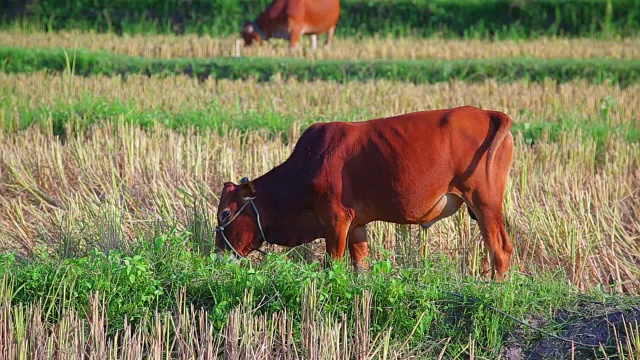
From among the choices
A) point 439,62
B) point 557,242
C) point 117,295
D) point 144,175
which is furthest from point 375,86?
point 117,295

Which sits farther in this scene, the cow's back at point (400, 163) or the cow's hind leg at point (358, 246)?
the cow's hind leg at point (358, 246)

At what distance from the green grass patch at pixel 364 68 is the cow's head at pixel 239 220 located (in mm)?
8260

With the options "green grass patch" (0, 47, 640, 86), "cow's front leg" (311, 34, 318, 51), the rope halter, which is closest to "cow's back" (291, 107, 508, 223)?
the rope halter

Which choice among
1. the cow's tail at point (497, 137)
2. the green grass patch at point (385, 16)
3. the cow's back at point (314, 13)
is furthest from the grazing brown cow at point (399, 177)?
the green grass patch at point (385, 16)

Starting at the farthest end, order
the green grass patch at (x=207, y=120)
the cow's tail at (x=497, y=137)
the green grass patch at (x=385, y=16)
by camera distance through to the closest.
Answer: the green grass patch at (x=385, y=16) → the green grass patch at (x=207, y=120) → the cow's tail at (x=497, y=137)

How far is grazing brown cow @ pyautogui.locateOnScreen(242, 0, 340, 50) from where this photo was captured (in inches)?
748

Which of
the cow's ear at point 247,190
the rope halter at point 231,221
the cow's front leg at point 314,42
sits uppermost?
the cow's ear at point 247,190

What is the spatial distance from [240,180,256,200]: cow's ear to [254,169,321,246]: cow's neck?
1.4 inches

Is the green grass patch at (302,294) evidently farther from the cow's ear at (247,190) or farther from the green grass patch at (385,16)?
the green grass patch at (385,16)

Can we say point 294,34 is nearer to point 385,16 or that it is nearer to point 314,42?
point 314,42

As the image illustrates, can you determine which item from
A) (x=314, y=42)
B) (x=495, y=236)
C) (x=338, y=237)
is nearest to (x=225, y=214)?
(x=338, y=237)

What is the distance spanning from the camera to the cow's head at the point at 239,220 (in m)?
6.97

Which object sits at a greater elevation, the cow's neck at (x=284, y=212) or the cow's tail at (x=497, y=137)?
the cow's tail at (x=497, y=137)

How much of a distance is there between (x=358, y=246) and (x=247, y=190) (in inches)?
32.7
